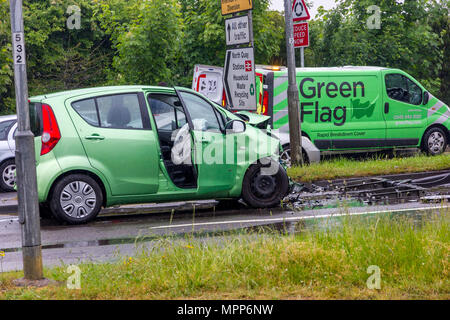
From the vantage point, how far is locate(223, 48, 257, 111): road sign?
12164mm

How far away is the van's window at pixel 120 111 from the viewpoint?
9602 mm

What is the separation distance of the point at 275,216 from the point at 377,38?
13085 millimetres

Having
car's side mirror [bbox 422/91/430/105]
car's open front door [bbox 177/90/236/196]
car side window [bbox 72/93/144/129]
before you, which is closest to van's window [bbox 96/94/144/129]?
car side window [bbox 72/93/144/129]

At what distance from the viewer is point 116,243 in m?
8.12

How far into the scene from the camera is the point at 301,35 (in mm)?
16250

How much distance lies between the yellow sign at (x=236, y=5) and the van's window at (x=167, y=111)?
284cm

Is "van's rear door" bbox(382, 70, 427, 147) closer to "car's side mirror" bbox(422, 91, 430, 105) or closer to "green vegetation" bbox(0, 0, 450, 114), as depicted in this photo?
"car's side mirror" bbox(422, 91, 430, 105)

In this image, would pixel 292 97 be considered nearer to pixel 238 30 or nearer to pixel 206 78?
pixel 238 30

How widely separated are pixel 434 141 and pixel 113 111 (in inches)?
376

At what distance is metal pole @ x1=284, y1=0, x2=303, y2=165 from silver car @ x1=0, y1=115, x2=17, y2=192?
5610mm

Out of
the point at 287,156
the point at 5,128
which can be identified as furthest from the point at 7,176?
the point at 287,156
